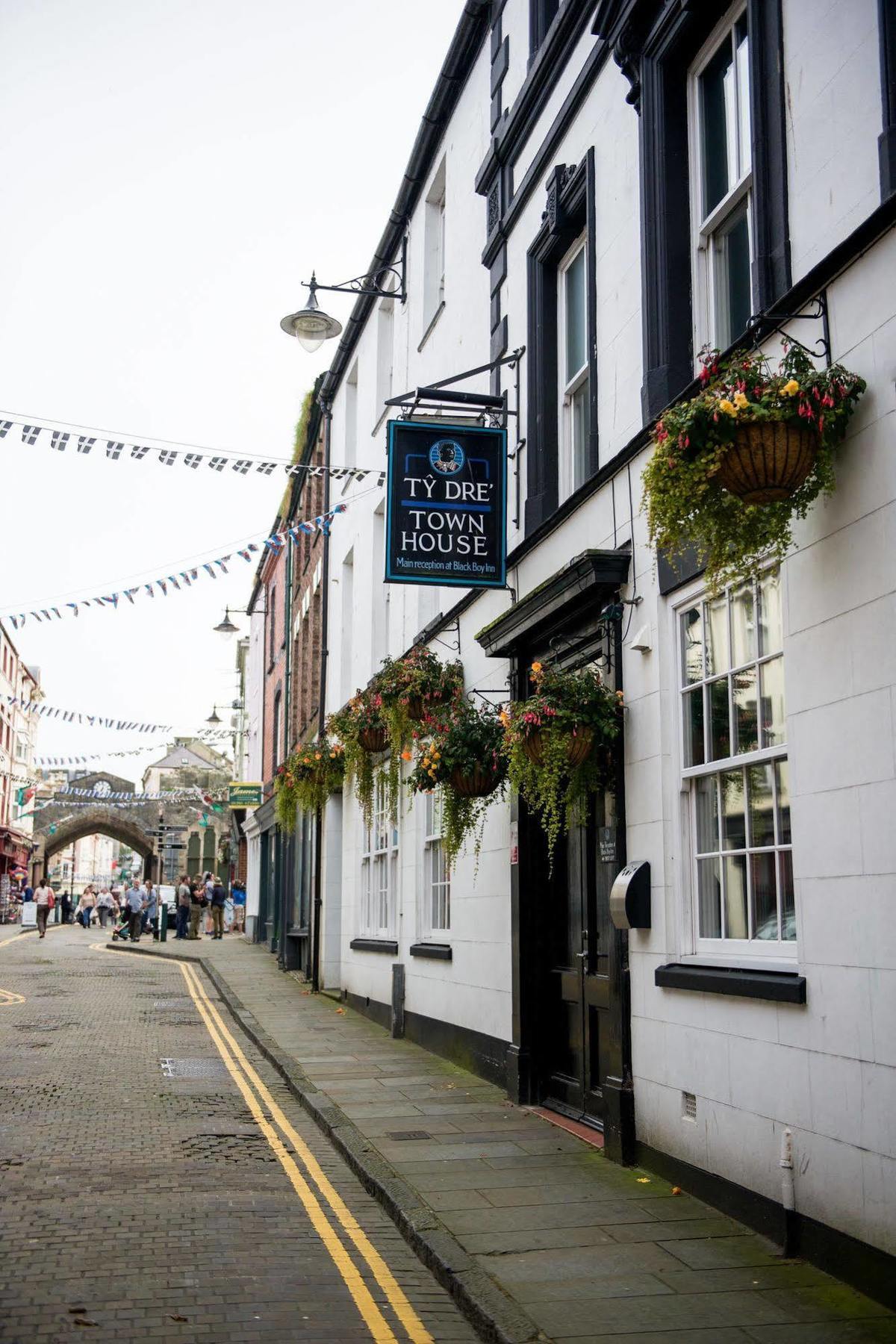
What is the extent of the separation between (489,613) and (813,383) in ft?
20.8

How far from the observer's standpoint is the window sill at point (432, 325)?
13.9m

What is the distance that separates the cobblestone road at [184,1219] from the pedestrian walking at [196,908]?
23.2m

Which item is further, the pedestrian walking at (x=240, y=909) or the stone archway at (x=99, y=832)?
the stone archway at (x=99, y=832)

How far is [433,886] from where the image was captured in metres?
13.3

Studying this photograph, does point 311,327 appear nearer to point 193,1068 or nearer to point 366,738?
point 366,738

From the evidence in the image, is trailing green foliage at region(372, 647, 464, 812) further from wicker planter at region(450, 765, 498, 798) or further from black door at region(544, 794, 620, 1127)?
black door at region(544, 794, 620, 1127)

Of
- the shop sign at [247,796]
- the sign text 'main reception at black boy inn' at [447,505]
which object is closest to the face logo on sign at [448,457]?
the sign text 'main reception at black boy inn' at [447,505]

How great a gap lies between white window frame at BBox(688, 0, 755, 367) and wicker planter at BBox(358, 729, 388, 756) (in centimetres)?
696

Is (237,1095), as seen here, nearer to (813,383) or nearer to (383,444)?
(813,383)

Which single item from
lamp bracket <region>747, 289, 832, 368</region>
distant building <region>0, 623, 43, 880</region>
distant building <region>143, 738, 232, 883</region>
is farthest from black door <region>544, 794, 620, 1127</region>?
distant building <region>0, 623, 43, 880</region>

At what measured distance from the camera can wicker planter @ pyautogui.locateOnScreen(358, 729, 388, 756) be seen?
1352 centimetres

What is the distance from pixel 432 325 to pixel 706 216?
7320 mm

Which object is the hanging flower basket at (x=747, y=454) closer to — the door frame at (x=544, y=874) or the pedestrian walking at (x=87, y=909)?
the door frame at (x=544, y=874)

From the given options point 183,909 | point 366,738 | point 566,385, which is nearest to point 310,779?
point 366,738
